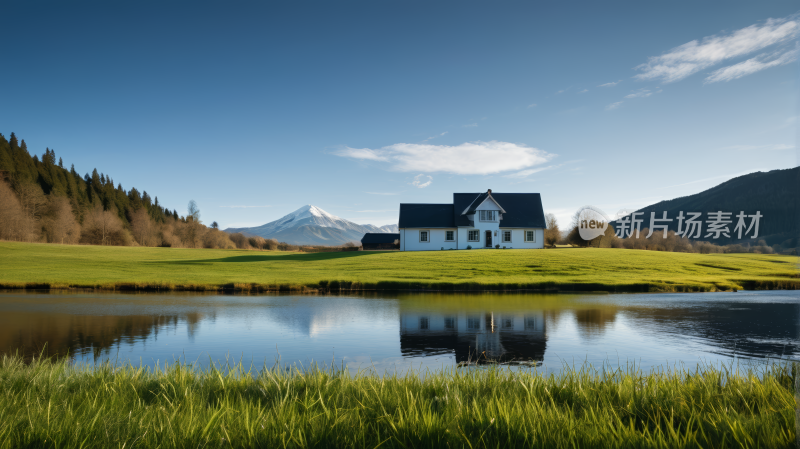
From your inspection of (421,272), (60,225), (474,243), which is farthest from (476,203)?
(60,225)

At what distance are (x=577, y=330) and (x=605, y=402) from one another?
29.5 feet

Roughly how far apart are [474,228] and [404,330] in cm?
4211

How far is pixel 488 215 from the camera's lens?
53.5 m

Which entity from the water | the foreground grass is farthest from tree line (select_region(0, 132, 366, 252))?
the foreground grass

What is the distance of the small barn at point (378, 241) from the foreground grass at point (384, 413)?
5942 centimetres

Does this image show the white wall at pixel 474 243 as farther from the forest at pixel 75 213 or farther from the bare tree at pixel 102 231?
the bare tree at pixel 102 231

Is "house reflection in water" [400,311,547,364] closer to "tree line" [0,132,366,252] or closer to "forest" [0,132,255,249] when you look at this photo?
"tree line" [0,132,366,252]

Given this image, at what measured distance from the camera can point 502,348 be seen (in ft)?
33.6

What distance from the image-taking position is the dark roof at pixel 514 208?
178 feet

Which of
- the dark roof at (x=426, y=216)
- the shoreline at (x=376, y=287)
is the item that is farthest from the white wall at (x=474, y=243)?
the shoreline at (x=376, y=287)

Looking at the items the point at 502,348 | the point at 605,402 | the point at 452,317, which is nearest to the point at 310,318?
the point at 452,317

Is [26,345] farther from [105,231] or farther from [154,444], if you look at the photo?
[105,231]

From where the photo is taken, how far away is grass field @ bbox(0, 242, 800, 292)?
25.5 metres

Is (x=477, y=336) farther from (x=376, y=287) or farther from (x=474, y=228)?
(x=474, y=228)
